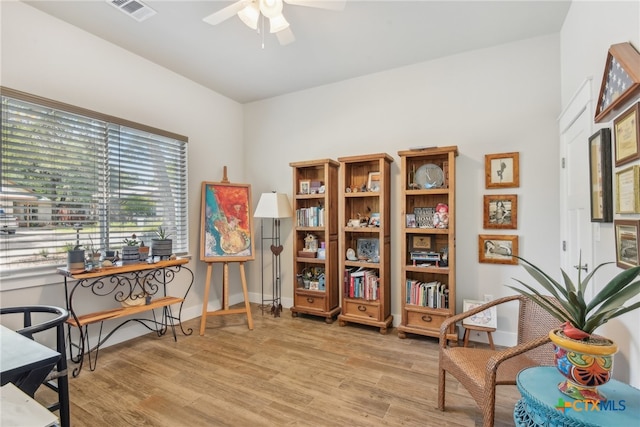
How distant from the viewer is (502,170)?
303 centimetres

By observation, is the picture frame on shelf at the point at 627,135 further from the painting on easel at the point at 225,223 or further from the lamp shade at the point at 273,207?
the painting on easel at the point at 225,223

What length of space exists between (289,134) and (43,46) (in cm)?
260

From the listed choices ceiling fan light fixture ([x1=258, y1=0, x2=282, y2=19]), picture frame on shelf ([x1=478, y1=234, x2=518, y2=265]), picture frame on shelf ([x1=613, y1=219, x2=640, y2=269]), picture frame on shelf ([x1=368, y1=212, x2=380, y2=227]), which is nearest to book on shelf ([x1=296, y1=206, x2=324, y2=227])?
picture frame on shelf ([x1=368, y1=212, x2=380, y2=227])

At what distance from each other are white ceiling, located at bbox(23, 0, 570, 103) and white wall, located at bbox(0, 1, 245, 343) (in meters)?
0.14

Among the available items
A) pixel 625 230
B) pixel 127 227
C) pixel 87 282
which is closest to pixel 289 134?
pixel 127 227

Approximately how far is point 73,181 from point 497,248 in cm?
412

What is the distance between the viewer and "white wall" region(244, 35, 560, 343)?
2891 millimetres

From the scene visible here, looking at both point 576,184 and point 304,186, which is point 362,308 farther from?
point 576,184

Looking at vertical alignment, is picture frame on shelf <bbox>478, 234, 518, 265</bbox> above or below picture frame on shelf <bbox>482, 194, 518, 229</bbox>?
below

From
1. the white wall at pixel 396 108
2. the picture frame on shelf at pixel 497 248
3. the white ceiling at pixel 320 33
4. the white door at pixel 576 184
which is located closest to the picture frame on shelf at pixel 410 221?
the white wall at pixel 396 108

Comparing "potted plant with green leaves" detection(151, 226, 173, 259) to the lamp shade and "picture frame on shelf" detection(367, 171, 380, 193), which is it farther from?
"picture frame on shelf" detection(367, 171, 380, 193)

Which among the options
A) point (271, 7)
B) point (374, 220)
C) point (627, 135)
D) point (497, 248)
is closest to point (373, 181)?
point (374, 220)

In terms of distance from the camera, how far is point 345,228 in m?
3.55

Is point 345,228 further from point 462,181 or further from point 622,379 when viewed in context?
point 622,379
